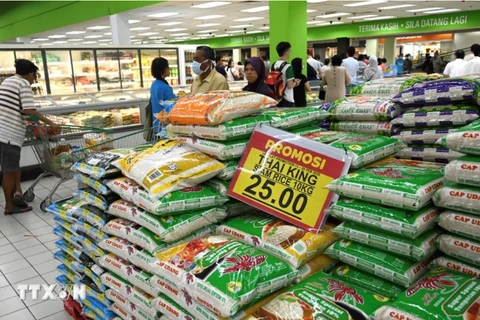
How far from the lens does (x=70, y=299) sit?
8.99 feet

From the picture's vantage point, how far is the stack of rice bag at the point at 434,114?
6.64 ft

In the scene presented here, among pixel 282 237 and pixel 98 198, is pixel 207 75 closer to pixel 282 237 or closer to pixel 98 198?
pixel 98 198

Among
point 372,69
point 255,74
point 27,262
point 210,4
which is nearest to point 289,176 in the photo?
point 255,74

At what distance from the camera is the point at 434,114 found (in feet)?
6.93

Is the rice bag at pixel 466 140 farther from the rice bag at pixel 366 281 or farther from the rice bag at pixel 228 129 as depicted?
the rice bag at pixel 228 129

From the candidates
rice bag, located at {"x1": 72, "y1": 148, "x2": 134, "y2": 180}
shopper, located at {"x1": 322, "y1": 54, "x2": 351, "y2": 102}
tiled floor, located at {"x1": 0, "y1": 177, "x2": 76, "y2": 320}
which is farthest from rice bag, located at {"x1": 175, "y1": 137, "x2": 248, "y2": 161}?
shopper, located at {"x1": 322, "y1": 54, "x2": 351, "y2": 102}

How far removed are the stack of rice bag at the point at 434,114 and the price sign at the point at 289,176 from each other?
0.60m

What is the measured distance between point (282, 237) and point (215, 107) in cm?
78

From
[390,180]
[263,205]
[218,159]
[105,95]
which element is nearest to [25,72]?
[105,95]

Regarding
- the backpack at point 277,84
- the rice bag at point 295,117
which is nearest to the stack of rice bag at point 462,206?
the rice bag at point 295,117

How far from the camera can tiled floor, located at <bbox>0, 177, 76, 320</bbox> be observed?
115 inches

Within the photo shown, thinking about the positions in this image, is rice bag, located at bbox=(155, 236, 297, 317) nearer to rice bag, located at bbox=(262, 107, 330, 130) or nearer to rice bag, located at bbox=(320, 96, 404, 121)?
rice bag, located at bbox=(262, 107, 330, 130)

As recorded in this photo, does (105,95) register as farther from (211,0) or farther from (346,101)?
(346,101)

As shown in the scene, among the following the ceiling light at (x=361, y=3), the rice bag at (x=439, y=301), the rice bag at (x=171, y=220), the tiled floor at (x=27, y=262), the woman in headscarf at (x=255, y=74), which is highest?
the ceiling light at (x=361, y=3)
